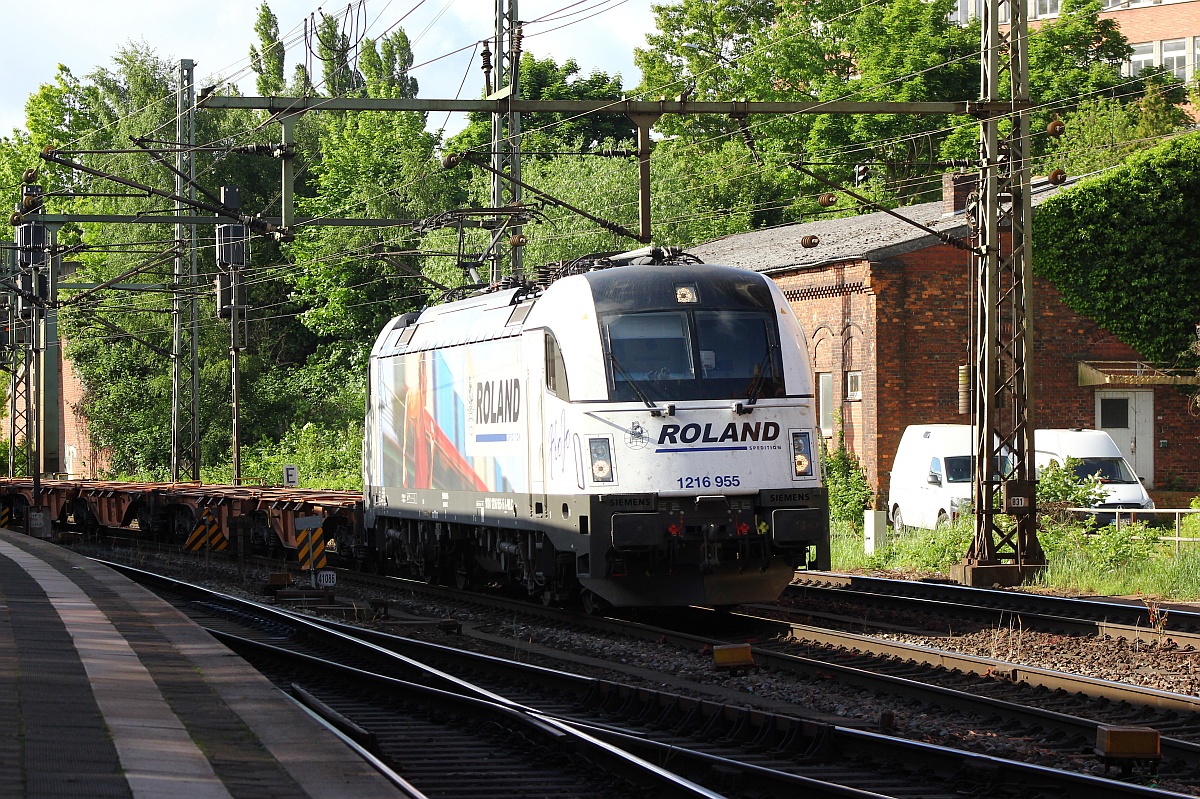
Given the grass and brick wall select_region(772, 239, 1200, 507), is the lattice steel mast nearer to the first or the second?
the grass

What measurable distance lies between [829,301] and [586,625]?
60.5 feet

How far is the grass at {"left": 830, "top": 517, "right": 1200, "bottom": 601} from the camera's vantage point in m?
18.5

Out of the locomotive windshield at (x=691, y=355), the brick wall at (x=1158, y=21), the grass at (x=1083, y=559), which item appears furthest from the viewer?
the brick wall at (x=1158, y=21)

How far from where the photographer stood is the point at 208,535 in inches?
1163

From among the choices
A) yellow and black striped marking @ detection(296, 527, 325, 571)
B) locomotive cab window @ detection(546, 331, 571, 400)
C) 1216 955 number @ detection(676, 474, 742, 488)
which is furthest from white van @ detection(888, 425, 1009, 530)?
locomotive cab window @ detection(546, 331, 571, 400)

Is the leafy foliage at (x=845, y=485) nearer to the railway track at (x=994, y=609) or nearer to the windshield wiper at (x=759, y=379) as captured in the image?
the railway track at (x=994, y=609)

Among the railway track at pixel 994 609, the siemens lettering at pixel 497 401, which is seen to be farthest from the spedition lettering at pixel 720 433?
the railway track at pixel 994 609

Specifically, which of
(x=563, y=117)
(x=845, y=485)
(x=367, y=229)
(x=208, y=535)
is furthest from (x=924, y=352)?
(x=563, y=117)

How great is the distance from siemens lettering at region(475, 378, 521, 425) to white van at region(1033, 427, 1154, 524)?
12.5 meters

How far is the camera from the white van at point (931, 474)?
27062 mm

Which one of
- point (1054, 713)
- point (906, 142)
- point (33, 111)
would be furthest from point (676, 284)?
point (33, 111)

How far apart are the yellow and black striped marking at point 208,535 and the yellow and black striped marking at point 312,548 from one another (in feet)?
23.8

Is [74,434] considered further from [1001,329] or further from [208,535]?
[1001,329]

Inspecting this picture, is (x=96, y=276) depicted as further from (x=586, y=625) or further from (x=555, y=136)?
(x=586, y=625)
